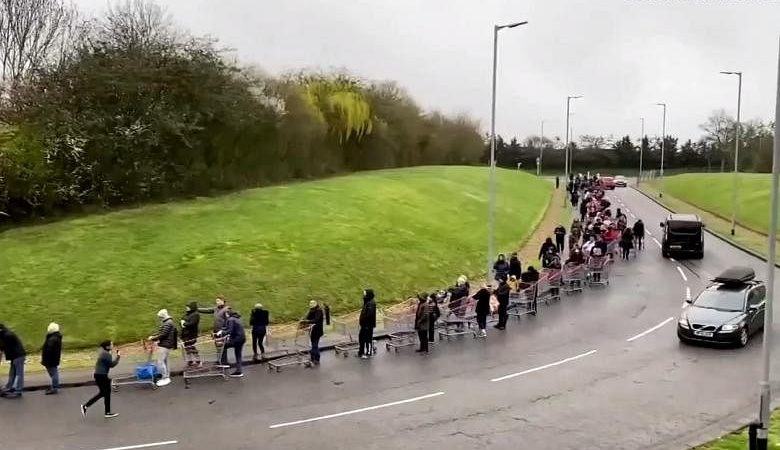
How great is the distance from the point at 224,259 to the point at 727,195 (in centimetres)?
4914

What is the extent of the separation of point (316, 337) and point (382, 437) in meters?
5.12

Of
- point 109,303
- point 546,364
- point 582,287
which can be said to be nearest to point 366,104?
point 582,287

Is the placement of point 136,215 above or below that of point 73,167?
below

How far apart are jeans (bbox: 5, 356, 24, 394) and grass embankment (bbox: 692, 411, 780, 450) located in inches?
503

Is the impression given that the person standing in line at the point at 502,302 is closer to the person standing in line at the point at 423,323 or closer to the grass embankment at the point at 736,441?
the person standing in line at the point at 423,323

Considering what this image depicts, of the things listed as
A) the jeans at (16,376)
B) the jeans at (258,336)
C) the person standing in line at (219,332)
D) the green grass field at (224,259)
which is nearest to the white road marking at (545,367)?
the jeans at (258,336)

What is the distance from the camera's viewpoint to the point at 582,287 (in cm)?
2634

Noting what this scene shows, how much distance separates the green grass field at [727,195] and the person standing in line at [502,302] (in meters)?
29.0

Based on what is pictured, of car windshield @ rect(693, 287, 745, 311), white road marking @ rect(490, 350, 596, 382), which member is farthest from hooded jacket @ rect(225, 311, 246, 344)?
car windshield @ rect(693, 287, 745, 311)

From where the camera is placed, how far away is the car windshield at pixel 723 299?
1881 centimetres

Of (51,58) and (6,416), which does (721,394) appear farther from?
(51,58)

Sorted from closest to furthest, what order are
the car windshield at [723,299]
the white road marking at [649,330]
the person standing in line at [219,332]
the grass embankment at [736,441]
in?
the grass embankment at [736,441]
the person standing in line at [219,332]
the car windshield at [723,299]
the white road marking at [649,330]

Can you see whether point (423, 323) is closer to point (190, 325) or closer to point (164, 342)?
point (190, 325)

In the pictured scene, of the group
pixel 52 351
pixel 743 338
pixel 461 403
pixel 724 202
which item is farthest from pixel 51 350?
pixel 724 202
